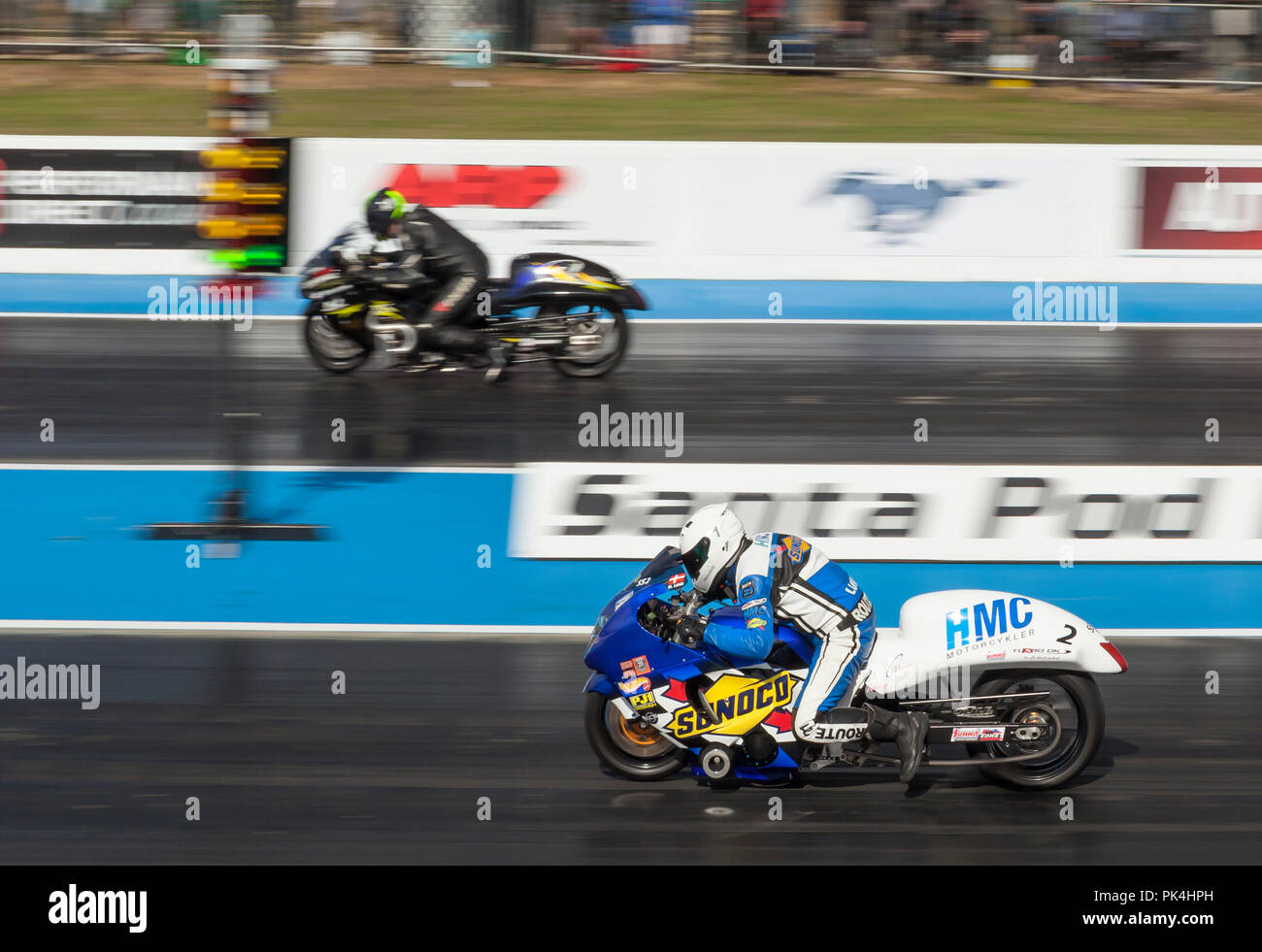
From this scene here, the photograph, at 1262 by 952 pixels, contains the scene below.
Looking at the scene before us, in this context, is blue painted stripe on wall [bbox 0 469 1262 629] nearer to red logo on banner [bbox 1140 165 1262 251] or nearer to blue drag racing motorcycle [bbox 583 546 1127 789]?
blue drag racing motorcycle [bbox 583 546 1127 789]

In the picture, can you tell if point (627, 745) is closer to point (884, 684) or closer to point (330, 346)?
point (884, 684)

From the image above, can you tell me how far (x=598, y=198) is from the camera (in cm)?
1558

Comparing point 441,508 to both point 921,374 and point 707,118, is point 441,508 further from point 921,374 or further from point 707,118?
point 707,118

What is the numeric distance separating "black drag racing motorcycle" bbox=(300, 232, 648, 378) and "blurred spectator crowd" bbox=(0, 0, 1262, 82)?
7273mm

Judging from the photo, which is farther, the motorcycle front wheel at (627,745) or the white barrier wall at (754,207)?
the white barrier wall at (754,207)

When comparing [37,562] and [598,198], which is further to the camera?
[598,198]

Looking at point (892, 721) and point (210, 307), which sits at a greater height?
point (210, 307)

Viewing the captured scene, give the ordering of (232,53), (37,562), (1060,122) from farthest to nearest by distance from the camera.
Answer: (1060,122) < (37,562) < (232,53)

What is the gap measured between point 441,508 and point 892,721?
15.1 feet

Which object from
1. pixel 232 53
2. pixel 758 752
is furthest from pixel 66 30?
pixel 758 752

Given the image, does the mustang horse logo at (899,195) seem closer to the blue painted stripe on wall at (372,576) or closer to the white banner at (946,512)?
the white banner at (946,512)

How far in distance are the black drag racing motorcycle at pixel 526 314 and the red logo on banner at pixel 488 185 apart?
89.4 inches

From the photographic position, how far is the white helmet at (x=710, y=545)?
6484 mm

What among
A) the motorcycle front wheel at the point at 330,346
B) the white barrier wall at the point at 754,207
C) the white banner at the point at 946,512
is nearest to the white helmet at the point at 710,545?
the white banner at the point at 946,512
